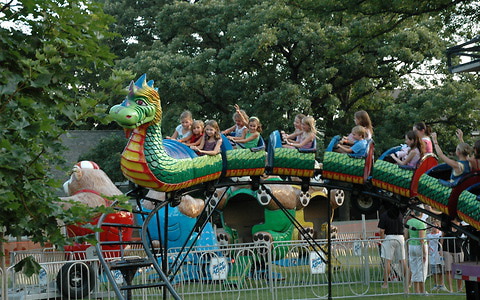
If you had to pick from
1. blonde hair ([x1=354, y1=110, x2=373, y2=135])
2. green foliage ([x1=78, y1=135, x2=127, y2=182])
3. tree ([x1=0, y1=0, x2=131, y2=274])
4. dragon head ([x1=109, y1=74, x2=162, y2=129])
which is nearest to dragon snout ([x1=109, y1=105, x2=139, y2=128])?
dragon head ([x1=109, y1=74, x2=162, y2=129])

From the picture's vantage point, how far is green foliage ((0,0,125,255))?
15.3ft

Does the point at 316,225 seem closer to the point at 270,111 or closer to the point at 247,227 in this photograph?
the point at 247,227

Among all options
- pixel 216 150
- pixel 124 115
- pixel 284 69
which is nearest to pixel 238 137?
pixel 216 150

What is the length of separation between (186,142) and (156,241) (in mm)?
5422

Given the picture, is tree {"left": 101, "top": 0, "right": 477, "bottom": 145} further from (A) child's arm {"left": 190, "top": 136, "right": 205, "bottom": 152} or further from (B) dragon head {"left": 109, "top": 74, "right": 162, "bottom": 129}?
(B) dragon head {"left": 109, "top": 74, "right": 162, "bottom": 129}

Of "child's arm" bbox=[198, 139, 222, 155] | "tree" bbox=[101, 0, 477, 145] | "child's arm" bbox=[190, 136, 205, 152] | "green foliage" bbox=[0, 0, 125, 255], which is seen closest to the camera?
"green foliage" bbox=[0, 0, 125, 255]

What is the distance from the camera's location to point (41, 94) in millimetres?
4918

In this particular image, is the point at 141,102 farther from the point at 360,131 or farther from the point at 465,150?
the point at 465,150

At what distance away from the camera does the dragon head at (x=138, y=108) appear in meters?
8.04

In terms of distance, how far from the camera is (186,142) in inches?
392

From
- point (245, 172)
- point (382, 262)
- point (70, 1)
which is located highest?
point (70, 1)

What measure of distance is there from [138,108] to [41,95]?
3301mm

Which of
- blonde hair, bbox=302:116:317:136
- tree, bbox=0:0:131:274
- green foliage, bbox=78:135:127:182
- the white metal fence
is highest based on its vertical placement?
green foliage, bbox=78:135:127:182

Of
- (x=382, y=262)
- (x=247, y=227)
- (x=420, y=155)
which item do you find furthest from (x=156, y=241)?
(x=420, y=155)
